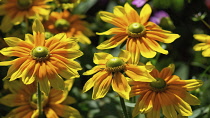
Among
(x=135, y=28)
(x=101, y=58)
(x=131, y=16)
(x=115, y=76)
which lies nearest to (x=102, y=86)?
(x=115, y=76)

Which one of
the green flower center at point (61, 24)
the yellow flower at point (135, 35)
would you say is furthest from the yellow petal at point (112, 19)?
the green flower center at point (61, 24)

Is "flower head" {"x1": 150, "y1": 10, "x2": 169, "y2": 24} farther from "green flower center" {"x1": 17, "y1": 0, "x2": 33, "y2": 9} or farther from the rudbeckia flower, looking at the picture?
the rudbeckia flower

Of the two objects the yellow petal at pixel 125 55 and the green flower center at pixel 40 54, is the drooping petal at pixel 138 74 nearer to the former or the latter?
the yellow petal at pixel 125 55

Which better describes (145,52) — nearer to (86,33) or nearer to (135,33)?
(135,33)

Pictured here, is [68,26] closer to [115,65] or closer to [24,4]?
[24,4]

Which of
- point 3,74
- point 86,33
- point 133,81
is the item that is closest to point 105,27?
point 86,33

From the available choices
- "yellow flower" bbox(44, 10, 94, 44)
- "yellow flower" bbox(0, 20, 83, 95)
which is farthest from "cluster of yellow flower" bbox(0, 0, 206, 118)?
"yellow flower" bbox(44, 10, 94, 44)
